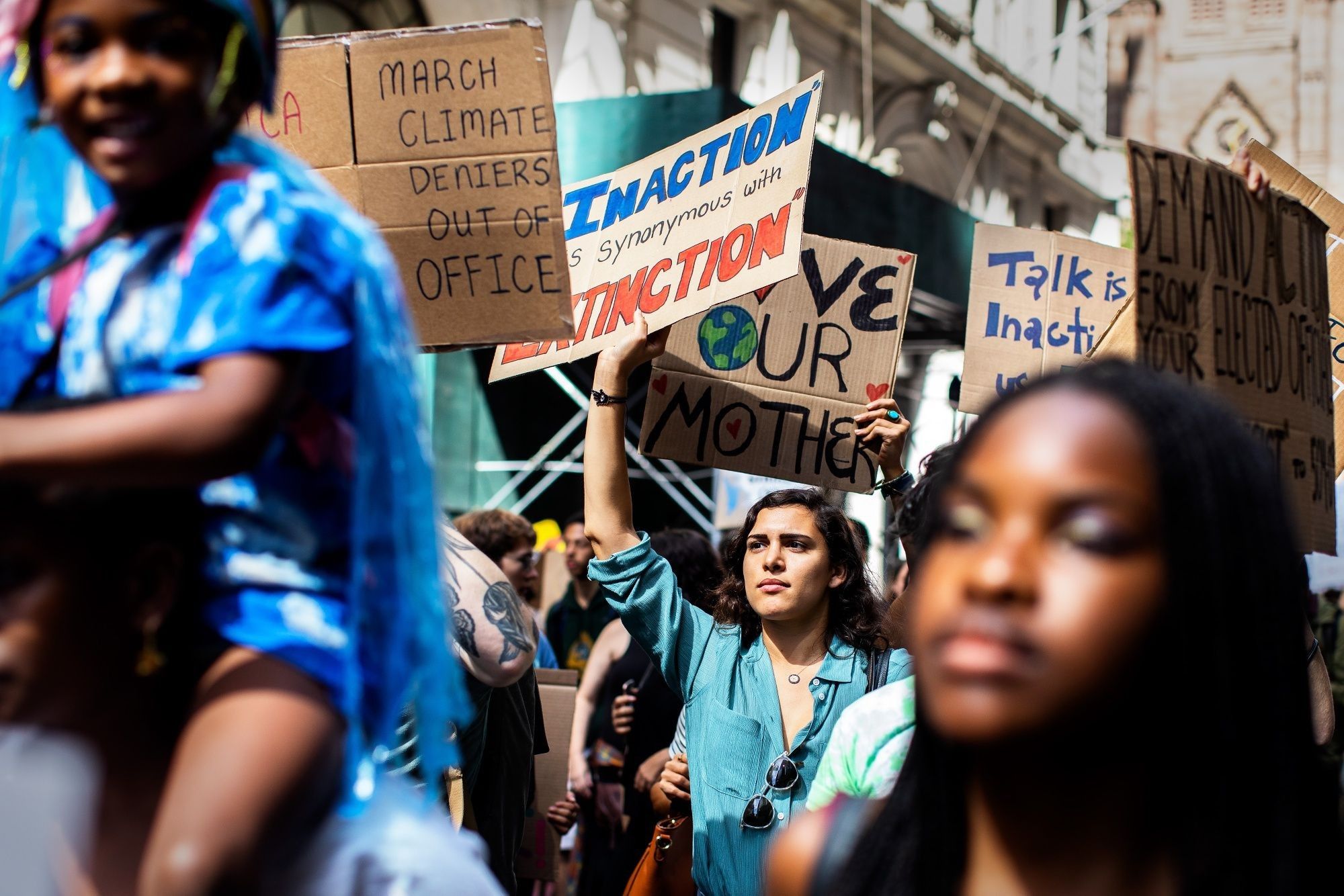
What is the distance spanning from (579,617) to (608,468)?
156 inches

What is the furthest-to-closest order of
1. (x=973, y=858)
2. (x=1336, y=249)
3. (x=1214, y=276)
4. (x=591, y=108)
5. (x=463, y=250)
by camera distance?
(x=591, y=108)
(x=1336, y=249)
(x=463, y=250)
(x=1214, y=276)
(x=973, y=858)

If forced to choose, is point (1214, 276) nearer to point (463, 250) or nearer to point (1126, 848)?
point (463, 250)

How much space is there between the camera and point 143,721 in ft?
5.33

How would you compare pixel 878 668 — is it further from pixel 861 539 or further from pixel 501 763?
pixel 501 763

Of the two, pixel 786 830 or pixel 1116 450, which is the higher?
pixel 1116 450

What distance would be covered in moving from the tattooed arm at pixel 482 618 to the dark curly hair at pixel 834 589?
0.85 m

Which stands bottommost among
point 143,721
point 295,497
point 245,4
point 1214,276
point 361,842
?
point 361,842

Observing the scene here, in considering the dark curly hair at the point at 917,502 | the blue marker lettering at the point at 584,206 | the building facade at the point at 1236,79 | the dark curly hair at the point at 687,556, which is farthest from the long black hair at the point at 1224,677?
the building facade at the point at 1236,79

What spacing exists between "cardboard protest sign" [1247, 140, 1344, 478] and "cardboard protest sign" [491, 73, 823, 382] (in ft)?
4.08

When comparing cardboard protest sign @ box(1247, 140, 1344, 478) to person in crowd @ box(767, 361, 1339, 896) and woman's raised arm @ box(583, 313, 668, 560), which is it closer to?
woman's raised arm @ box(583, 313, 668, 560)

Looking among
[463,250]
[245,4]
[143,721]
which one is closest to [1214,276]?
[463,250]

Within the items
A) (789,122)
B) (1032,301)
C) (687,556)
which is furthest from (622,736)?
(789,122)

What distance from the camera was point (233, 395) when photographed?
157 centimetres

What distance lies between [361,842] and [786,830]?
0.46m
